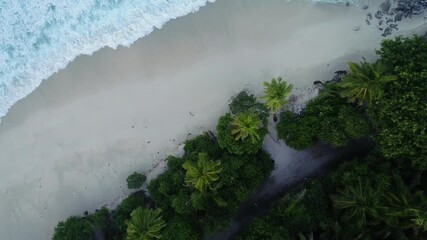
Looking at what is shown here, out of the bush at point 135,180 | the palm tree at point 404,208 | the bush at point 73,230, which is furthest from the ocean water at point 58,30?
the palm tree at point 404,208

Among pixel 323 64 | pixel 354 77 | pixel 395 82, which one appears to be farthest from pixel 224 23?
pixel 395 82

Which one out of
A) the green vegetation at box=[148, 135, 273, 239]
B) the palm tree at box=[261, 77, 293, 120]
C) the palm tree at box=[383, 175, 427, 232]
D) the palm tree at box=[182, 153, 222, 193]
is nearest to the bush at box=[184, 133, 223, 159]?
the green vegetation at box=[148, 135, 273, 239]

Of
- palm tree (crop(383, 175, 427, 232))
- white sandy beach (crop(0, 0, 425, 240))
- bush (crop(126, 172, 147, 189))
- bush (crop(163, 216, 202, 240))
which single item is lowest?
palm tree (crop(383, 175, 427, 232))

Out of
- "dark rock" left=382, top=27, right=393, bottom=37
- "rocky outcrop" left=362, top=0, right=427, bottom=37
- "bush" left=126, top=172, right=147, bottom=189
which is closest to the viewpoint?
"bush" left=126, top=172, right=147, bottom=189

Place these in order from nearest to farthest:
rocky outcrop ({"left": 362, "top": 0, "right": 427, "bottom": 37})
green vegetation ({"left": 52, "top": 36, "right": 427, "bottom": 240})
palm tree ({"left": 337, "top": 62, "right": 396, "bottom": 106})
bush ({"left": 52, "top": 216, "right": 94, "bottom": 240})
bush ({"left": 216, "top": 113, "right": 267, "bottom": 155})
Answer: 1. green vegetation ({"left": 52, "top": 36, "right": 427, "bottom": 240})
2. palm tree ({"left": 337, "top": 62, "right": 396, "bottom": 106})
3. bush ({"left": 216, "top": 113, "right": 267, "bottom": 155})
4. bush ({"left": 52, "top": 216, "right": 94, "bottom": 240})
5. rocky outcrop ({"left": 362, "top": 0, "right": 427, "bottom": 37})

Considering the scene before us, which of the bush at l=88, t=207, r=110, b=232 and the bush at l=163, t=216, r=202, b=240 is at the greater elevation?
the bush at l=88, t=207, r=110, b=232

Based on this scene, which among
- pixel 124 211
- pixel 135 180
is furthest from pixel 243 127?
pixel 124 211

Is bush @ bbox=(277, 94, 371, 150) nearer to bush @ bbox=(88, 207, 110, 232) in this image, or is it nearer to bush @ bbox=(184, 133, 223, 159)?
bush @ bbox=(184, 133, 223, 159)

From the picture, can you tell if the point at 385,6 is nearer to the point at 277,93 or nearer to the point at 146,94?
the point at 277,93
